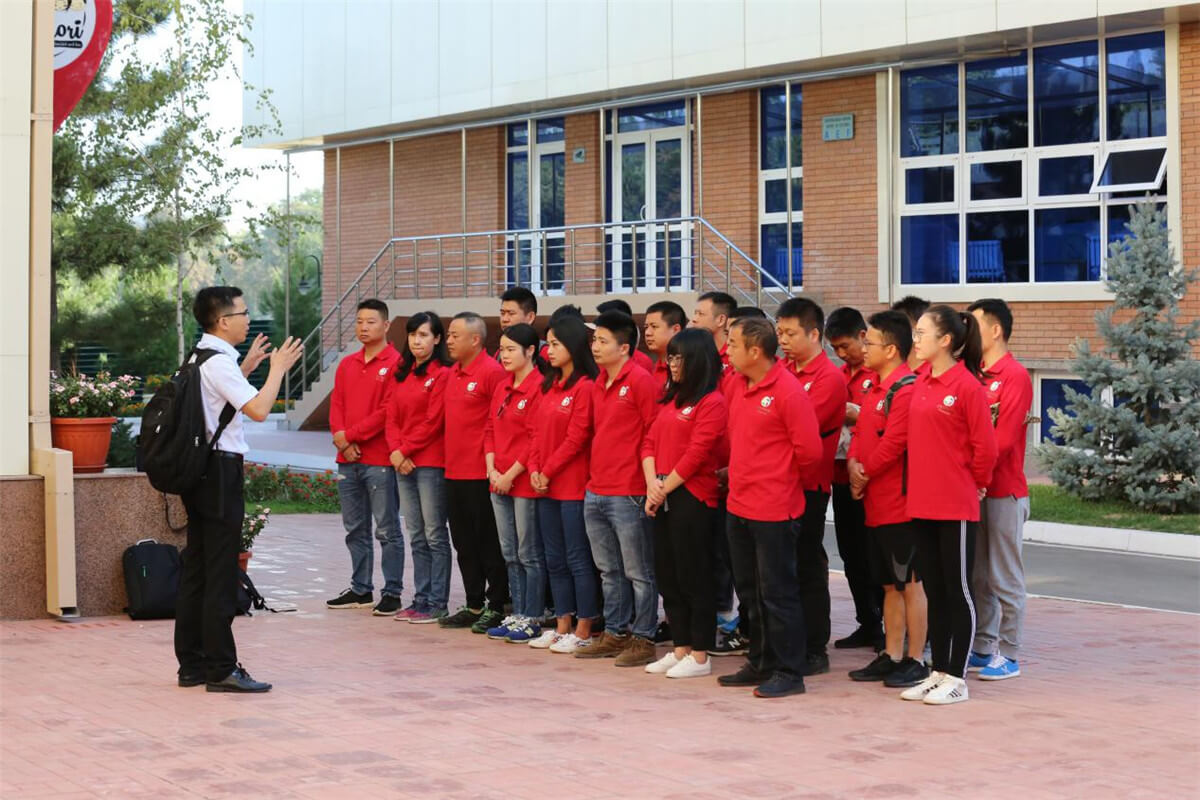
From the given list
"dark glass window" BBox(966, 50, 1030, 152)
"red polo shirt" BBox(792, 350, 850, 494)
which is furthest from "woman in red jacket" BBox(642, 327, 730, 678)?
"dark glass window" BBox(966, 50, 1030, 152)

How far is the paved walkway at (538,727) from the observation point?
6.39m

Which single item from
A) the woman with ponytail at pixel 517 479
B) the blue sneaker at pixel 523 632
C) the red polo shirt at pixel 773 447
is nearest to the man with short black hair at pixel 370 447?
the woman with ponytail at pixel 517 479

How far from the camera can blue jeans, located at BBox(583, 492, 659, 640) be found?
8.96m

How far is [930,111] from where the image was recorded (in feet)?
77.1

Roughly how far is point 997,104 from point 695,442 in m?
15.9

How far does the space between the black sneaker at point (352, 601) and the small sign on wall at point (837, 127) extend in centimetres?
1486

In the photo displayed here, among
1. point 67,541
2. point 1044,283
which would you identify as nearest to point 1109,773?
point 67,541

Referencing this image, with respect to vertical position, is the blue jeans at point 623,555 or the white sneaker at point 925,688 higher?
the blue jeans at point 623,555

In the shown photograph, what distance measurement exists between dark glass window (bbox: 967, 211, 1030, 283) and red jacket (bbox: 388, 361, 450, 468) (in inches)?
543

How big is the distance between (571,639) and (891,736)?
269 cm

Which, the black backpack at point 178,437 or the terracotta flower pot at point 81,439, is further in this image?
the terracotta flower pot at point 81,439

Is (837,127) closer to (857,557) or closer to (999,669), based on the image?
(857,557)

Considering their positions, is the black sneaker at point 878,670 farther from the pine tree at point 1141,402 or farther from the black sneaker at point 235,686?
the pine tree at point 1141,402

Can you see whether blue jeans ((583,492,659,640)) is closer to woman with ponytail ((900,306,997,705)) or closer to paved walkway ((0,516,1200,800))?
paved walkway ((0,516,1200,800))
